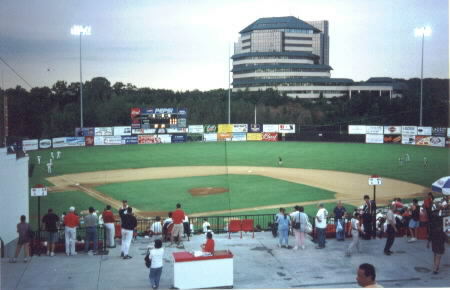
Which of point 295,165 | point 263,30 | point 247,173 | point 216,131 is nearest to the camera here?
point 247,173

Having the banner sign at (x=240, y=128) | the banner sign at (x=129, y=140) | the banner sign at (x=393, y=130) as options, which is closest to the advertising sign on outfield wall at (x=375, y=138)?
the banner sign at (x=393, y=130)

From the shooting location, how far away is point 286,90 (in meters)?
136

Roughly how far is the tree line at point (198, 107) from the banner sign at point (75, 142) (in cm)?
326

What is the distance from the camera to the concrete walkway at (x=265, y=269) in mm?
11023

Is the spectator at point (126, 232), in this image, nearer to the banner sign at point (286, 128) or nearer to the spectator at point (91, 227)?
the spectator at point (91, 227)

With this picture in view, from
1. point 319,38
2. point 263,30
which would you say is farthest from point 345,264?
point 319,38

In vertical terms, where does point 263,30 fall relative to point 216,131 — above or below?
above

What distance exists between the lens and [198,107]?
88.8 meters

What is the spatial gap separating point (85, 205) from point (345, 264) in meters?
17.3

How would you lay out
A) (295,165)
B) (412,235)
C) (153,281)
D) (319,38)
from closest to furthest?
(153,281) → (412,235) → (295,165) → (319,38)

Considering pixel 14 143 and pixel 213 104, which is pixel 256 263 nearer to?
pixel 14 143

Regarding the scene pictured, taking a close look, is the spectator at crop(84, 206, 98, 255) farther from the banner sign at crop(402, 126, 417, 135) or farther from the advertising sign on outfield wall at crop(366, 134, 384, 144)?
the advertising sign on outfield wall at crop(366, 134, 384, 144)

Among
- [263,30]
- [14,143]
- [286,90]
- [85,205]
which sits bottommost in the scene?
[85,205]

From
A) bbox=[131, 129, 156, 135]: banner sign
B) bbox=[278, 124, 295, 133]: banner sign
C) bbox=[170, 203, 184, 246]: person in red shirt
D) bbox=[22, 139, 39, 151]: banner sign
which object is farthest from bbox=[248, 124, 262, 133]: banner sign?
bbox=[170, 203, 184, 246]: person in red shirt
